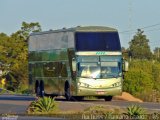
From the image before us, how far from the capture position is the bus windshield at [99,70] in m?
41.8

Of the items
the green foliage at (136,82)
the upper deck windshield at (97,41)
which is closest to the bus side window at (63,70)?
the upper deck windshield at (97,41)

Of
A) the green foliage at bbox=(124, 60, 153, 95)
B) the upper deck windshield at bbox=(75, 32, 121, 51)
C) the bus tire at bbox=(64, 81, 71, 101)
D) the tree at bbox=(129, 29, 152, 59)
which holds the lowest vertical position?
the bus tire at bbox=(64, 81, 71, 101)

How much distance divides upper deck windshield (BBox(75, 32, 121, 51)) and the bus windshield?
2.84ft

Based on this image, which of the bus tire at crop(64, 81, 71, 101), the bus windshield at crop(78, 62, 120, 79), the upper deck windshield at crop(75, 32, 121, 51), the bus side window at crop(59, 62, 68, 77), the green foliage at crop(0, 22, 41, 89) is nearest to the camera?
the upper deck windshield at crop(75, 32, 121, 51)

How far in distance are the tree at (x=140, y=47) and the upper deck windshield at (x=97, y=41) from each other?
297ft

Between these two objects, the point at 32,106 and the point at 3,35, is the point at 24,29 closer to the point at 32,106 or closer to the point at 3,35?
the point at 3,35

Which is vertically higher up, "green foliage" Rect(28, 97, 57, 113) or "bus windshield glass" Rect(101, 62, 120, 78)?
"bus windshield glass" Rect(101, 62, 120, 78)

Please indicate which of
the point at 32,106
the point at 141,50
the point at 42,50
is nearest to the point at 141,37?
the point at 141,50

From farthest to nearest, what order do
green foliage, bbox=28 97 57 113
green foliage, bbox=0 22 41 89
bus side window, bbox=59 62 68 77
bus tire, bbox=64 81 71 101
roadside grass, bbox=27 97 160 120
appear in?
1. green foliage, bbox=0 22 41 89
2. bus side window, bbox=59 62 68 77
3. bus tire, bbox=64 81 71 101
4. green foliage, bbox=28 97 57 113
5. roadside grass, bbox=27 97 160 120

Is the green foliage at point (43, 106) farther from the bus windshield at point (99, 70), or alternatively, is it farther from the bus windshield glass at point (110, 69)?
the bus windshield glass at point (110, 69)

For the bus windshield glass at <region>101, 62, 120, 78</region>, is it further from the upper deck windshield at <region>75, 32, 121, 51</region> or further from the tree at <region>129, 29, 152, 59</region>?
the tree at <region>129, 29, 152, 59</region>

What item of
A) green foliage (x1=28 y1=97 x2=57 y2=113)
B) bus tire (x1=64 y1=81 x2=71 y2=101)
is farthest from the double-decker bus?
green foliage (x1=28 y1=97 x2=57 y2=113)

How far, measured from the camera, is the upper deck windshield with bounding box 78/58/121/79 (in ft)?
137

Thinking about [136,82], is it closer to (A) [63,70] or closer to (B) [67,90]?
(A) [63,70]
